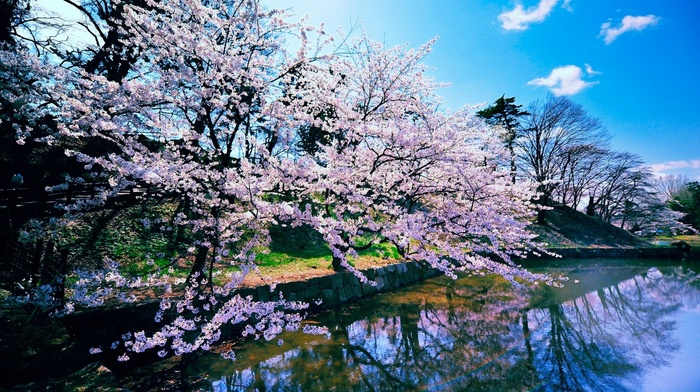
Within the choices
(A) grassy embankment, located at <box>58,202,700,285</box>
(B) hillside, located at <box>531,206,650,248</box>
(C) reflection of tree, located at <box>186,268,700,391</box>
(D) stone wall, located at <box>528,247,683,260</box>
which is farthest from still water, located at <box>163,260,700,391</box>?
(B) hillside, located at <box>531,206,650,248</box>

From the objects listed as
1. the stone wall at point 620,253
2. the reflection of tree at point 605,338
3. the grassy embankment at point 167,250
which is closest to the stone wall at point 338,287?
the grassy embankment at point 167,250

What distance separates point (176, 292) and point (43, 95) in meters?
6.66

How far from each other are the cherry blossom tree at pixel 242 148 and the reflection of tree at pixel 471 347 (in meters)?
0.82

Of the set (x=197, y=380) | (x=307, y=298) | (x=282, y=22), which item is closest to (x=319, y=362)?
(x=197, y=380)

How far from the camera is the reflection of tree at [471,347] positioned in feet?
16.3

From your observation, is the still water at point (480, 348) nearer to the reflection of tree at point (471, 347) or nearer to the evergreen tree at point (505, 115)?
the reflection of tree at point (471, 347)

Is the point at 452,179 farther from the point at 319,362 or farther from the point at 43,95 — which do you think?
the point at 43,95

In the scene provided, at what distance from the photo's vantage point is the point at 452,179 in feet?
25.2

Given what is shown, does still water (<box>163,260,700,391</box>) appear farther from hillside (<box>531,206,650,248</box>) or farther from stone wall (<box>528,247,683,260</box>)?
hillside (<box>531,206,650,248</box>)

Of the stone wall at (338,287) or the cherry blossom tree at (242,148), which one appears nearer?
the cherry blossom tree at (242,148)

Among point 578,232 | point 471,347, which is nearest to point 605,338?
point 471,347

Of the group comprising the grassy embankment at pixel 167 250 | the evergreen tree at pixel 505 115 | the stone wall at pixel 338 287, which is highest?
the evergreen tree at pixel 505 115

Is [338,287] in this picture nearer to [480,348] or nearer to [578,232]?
[480,348]

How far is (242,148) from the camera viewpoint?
17.1 ft
